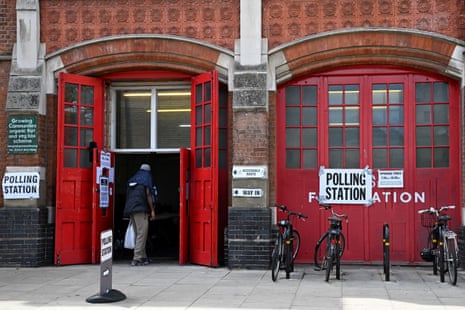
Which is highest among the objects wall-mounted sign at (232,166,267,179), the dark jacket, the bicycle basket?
wall-mounted sign at (232,166,267,179)

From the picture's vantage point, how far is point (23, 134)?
480 inches

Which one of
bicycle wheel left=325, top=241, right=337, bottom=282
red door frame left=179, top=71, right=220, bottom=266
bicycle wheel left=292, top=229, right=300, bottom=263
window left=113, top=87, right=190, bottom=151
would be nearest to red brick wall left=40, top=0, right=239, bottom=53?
red door frame left=179, top=71, right=220, bottom=266

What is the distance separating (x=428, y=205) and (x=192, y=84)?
5054 mm

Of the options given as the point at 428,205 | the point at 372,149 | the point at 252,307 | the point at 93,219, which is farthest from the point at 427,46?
the point at 93,219

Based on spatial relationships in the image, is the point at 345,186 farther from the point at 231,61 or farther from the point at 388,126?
the point at 231,61

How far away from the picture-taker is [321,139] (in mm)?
12070

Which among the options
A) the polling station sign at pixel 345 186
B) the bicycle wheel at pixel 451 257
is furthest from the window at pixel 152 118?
the bicycle wheel at pixel 451 257

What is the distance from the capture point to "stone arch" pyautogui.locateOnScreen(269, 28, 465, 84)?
11477 mm

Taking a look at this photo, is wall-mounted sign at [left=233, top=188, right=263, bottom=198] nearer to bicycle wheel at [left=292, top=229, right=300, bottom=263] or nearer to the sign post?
bicycle wheel at [left=292, top=229, right=300, bottom=263]

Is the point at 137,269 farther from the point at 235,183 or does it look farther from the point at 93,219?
the point at 235,183

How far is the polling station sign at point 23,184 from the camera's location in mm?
12125

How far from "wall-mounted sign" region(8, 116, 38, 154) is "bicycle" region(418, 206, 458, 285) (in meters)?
7.36

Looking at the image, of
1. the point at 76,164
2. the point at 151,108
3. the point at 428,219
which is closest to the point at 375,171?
the point at 428,219

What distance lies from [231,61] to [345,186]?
3.20 m
